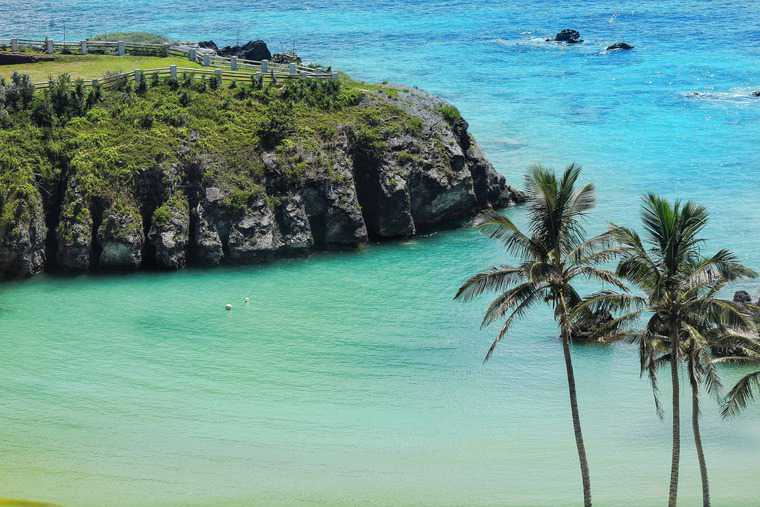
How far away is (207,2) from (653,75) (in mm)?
63001

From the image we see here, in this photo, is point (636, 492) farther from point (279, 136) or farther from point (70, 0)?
point (70, 0)

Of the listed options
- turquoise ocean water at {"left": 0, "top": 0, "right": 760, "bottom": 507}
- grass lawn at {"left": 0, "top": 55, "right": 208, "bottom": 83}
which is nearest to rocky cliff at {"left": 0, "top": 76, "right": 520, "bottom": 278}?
turquoise ocean water at {"left": 0, "top": 0, "right": 760, "bottom": 507}

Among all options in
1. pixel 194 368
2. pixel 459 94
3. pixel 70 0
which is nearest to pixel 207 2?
pixel 70 0

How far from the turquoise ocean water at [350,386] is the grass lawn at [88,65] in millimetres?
18068

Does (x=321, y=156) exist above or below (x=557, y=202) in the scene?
below

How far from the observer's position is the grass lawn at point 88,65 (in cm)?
7712

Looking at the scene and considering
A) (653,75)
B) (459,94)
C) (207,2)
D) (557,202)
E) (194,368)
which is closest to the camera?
(557,202)

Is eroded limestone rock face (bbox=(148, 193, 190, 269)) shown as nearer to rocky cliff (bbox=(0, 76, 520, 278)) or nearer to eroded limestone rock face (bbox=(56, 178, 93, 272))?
rocky cliff (bbox=(0, 76, 520, 278))

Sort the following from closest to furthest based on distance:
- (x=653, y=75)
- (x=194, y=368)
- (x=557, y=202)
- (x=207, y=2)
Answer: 1. (x=557, y=202)
2. (x=194, y=368)
3. (x=653, y=75)
4. (x=207, y=2)

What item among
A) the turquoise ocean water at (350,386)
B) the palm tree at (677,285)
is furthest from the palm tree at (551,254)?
the turquoise ocean water at (350,386)

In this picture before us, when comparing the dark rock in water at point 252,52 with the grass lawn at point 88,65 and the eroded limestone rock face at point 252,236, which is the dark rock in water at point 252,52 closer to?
the grass lawn at point 88,65

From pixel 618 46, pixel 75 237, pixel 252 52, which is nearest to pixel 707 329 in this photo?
pixel 75 237

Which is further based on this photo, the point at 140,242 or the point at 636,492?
the point at 140,242

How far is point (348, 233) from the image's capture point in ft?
225
